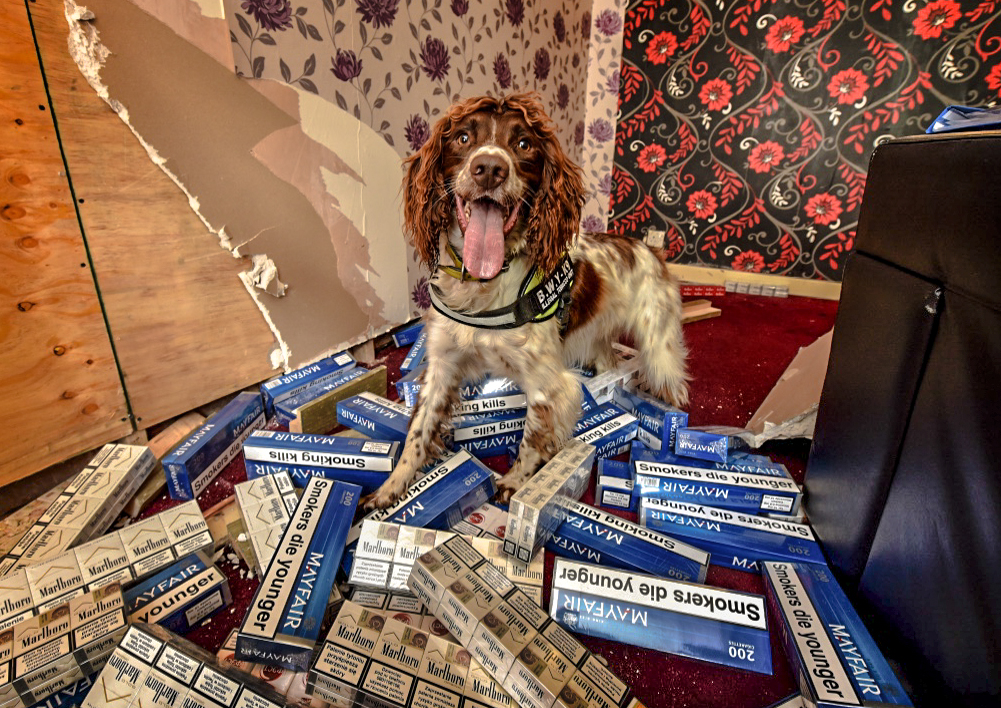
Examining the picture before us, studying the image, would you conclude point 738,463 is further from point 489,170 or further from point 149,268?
point 149,268

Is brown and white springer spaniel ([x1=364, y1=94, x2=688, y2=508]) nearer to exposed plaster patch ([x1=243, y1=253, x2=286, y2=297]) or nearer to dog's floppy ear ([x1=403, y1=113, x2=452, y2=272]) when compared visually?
dog's floppy ear ([x1=403, y1=113, x2=452, y2=272])

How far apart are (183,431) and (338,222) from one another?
103cm

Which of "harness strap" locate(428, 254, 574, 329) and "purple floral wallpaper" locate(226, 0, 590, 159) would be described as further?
"purple floral wallpaper" locate(226, 0, 590, 159)

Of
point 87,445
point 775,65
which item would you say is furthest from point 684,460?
point 775,65

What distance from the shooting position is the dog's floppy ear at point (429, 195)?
1393 millimetres

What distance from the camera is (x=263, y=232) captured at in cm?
185

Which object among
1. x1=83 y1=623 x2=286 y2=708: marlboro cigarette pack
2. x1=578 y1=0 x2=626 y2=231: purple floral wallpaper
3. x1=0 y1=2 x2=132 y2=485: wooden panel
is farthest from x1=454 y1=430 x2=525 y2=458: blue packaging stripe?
x1=578 y1=0 x2=626 y2=231: purple floral wallpaper

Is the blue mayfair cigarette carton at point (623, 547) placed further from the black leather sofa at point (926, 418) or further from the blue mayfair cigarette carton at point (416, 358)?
the blue mayfair cigarette carton at point (416, 358)

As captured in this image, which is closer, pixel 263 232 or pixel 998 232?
pixel 998 232

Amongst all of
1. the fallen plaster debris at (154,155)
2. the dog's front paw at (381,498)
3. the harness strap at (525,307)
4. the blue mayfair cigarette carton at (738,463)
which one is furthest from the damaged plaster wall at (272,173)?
the blue mayfair cigarette carton at (738,463)

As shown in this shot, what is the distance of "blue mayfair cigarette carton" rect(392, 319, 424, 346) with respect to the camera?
2578 millimetres

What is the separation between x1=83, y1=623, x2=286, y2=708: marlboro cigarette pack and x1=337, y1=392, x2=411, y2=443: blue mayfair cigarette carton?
81 cm

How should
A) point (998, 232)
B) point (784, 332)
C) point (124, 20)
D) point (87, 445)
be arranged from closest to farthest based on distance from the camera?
point (998, 232), point (124, 20), point (87, 445), point (784, 332)

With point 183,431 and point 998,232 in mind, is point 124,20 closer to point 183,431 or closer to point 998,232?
point 183,431
